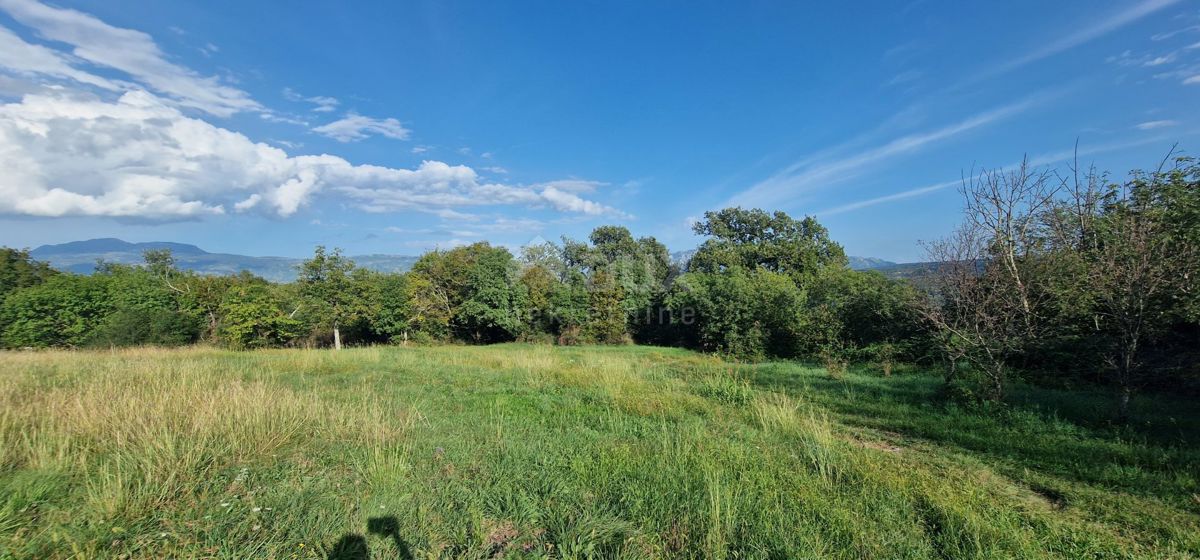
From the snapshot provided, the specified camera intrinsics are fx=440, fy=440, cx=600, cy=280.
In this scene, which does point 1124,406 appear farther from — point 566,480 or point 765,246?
point 765,246

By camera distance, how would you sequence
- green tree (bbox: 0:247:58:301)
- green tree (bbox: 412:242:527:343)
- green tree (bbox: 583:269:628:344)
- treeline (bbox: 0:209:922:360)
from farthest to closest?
1. green tree (bbox: 412:242:527:343)
2. green tree (bbox: 583:269:628:344)
3. green tree (bbox: 0:247:58:301)
4. treeline (bbox: 0:209:922:360)

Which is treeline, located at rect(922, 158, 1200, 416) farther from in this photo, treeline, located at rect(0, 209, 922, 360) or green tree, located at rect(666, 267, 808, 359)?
green tree, located at rect(666, 267, 808, 359)

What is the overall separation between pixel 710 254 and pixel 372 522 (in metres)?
35.0

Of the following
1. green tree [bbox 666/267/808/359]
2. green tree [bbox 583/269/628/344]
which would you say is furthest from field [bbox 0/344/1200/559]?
green tree [bbox 583/269/628/344]

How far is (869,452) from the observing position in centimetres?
541

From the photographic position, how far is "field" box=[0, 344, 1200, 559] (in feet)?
10.4

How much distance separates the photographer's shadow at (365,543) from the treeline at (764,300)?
9138mm

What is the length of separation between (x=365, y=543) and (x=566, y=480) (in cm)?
177

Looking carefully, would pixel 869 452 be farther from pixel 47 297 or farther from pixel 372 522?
pixel 47 297

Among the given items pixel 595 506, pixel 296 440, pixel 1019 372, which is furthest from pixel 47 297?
pixel 1019 372

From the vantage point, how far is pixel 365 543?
3.11 m

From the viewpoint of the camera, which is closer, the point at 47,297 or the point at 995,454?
the point at 995,454

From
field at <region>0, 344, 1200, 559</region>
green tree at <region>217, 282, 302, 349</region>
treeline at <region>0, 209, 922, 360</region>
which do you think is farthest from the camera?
green tree at <region>217, 282, 302, 349</region>

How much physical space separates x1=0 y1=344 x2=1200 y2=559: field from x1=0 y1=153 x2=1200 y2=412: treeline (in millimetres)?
2277
